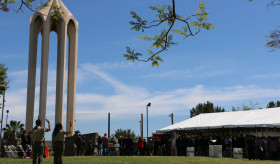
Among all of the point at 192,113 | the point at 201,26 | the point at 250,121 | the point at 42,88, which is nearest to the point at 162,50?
the point at 201,26

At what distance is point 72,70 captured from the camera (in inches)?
1428

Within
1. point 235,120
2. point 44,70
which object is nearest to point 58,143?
point 235,120

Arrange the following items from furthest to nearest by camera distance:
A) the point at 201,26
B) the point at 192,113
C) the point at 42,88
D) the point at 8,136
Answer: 1. the point at 192,113
2. the point at 8,136
3. the point at 42,88
4. the point at 201,26

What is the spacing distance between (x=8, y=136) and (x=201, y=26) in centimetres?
5569

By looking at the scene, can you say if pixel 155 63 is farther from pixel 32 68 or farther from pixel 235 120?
pixel 32 68

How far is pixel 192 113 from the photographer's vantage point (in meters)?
78.1

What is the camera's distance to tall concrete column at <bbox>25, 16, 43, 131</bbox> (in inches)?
1340

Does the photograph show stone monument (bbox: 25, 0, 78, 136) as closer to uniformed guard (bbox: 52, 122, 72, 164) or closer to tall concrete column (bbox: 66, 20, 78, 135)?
tall concrete column (bbox: 66, 20, 78, 135)

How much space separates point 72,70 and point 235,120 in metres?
17.5

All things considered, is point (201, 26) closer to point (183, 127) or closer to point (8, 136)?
point (183, 127)

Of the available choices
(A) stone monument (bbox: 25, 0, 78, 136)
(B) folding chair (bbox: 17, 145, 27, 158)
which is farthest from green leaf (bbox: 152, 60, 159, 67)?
(A) stone monument (bbox: 25, 0, 78, 136)

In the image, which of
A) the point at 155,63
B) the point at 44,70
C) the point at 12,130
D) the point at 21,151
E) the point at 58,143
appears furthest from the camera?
the point at 12,130

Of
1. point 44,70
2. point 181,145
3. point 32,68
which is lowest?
point 181,145

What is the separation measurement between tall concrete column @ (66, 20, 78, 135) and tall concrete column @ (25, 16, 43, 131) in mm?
2989
